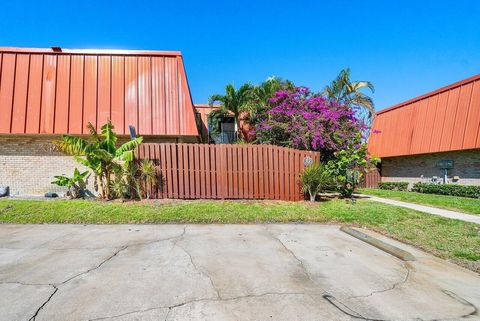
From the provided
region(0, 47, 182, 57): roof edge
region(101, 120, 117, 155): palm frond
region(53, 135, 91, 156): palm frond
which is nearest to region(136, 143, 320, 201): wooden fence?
region(101, 120, 117, 155): palm frond

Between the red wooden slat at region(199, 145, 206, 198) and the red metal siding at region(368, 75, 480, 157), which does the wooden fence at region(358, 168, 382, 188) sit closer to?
the red metal siding at region(368, 75, 480, 157)

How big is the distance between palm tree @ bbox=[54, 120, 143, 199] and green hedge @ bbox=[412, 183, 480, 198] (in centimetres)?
1475

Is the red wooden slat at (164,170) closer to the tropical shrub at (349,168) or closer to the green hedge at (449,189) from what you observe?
the tropical shrub at (349,168)

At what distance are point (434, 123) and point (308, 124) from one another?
7.64 meters

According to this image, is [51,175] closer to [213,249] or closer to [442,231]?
[213,249]

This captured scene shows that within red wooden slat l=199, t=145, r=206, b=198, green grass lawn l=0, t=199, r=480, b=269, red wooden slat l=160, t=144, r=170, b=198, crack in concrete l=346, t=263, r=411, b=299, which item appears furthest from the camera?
red wooden slat l=199, t=145, r=206, b=198

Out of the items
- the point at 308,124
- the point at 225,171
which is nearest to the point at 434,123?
the point at 308,124

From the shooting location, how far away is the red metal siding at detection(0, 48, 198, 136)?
34.0ft

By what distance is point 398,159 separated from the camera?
18781 mm

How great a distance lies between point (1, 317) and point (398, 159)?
20845 millimetres

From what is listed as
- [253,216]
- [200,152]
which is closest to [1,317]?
[253,216]

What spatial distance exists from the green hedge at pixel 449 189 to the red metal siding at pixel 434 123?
6.12 ft

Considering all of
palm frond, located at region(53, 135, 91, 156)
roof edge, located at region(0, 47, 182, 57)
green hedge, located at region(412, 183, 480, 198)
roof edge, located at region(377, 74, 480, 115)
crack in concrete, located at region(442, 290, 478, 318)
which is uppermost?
roof edge, located at region(377, 74, 480, 115)

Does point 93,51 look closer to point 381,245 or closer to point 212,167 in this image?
point 212,167
